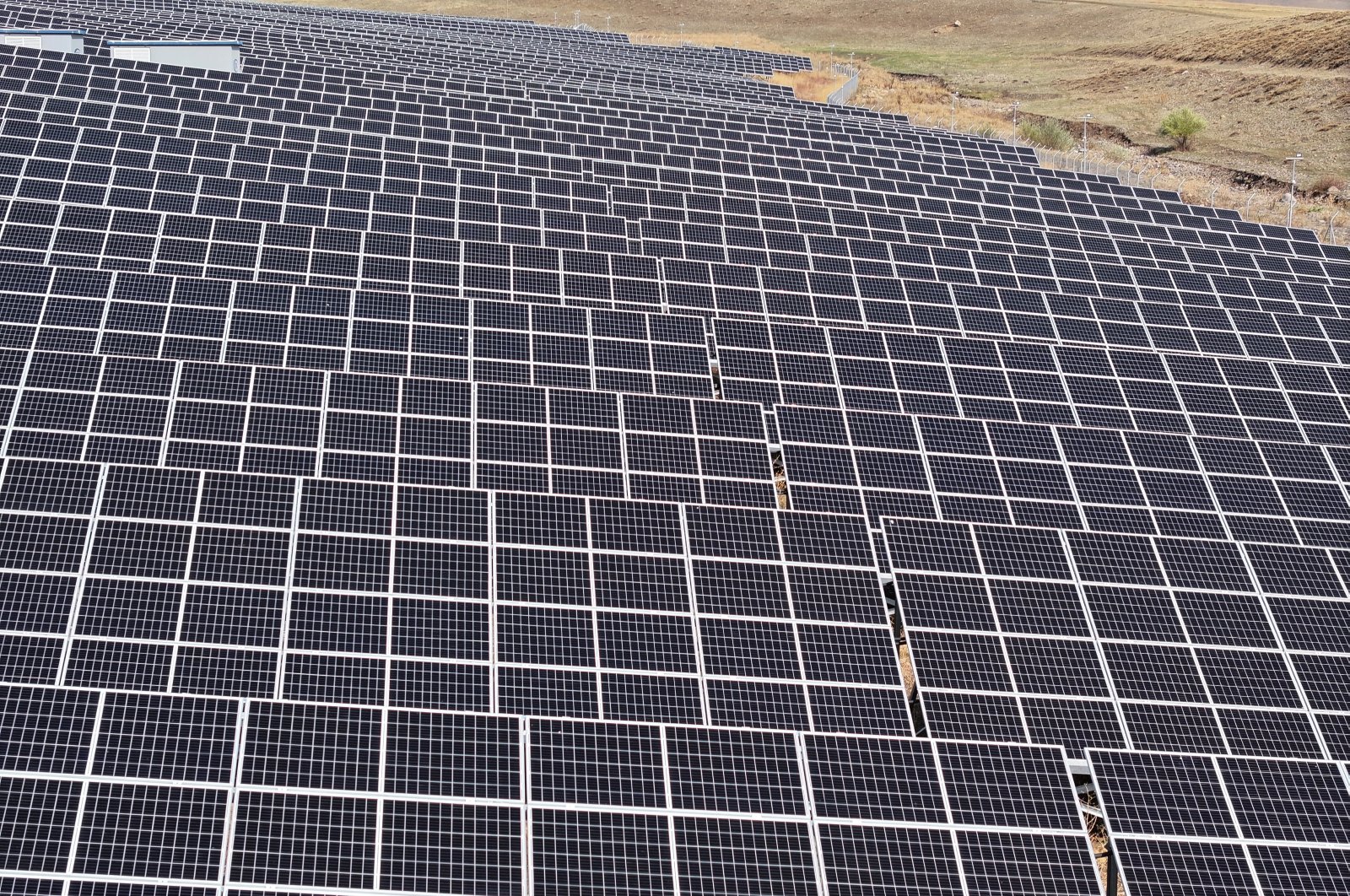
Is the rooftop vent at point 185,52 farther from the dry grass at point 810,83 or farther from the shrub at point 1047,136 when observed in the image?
the shrub at point 1047,136

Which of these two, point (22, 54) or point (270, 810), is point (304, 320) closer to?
point (270, 810)

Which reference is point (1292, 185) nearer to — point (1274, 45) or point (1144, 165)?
point (1144, 165)

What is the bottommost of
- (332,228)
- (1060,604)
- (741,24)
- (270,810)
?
(741,24)

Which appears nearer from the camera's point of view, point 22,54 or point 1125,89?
point 22,54

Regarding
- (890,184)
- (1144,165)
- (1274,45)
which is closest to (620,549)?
(890,184)

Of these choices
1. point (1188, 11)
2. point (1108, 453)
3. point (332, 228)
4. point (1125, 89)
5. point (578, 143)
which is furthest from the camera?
point (1188, 11)

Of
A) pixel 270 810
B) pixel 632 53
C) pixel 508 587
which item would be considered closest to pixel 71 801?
pixel 270 810

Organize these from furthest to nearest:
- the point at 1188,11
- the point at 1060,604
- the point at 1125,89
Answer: the point at 1188,11 → the point at 1125,89 → the point at 1060,604
